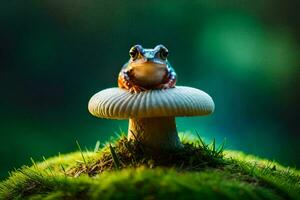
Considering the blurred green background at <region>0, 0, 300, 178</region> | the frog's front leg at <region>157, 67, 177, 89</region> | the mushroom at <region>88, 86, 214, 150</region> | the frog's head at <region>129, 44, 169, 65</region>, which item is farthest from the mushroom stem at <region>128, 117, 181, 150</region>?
the blurred green background at <region>0, 0, 300, 178</region>

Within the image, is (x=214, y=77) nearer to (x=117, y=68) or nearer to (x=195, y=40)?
(x=195, y=40)

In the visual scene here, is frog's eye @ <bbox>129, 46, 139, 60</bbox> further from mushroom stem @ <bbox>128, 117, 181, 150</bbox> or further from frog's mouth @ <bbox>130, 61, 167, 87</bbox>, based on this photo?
mushroom stem @ <bbox>128, 117, 181, 150</bbox>

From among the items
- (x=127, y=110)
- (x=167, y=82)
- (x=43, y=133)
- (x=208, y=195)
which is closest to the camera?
(x=208, y=195)

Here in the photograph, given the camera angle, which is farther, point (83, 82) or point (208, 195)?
point (83, 82)

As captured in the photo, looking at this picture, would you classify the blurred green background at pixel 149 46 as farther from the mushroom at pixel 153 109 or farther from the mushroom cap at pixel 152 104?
the mushroom cap at pixel 152 104

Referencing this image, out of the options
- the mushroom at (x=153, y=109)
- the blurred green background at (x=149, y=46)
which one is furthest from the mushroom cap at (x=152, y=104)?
the blurred green background at (x=149, y=46)

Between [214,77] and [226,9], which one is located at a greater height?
[226,9]

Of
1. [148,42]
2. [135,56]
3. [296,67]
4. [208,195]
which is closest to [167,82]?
[135,56]

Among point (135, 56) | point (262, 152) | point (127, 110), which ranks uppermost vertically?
point (135, 56)

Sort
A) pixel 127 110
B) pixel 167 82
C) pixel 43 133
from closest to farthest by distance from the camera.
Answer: pixel 127 110, pixel 167 82, pixel 43 133
